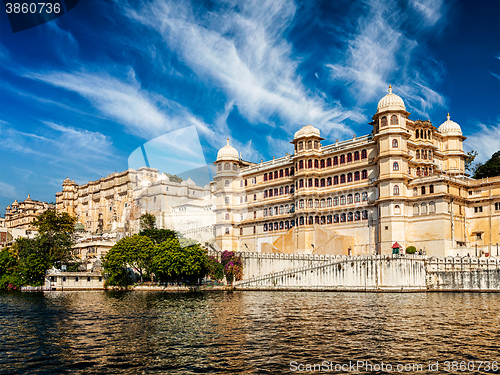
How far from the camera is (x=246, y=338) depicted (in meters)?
24.9

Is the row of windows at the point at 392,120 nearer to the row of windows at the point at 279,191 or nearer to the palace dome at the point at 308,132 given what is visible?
the palace dome at the point at 308,132

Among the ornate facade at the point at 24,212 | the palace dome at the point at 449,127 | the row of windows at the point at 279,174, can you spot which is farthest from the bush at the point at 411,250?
the ornate facade at the point at 24,212

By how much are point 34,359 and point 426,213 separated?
5649 cm

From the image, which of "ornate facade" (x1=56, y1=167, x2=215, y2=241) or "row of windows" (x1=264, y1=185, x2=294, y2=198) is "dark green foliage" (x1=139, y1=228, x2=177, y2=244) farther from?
"row of windows" (x1=264, y1=185, x2=294, y2=198)

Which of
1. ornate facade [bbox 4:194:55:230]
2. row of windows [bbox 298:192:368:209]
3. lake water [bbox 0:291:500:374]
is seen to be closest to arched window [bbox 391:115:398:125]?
row of windows [bbox 298:192:368:209]

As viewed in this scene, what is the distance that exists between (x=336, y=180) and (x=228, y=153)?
25.1m

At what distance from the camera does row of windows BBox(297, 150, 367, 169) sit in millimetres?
73062

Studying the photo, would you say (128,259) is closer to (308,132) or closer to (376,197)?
(308,132)

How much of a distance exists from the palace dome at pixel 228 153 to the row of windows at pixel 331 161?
17.5 meters

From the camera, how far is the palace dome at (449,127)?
7975 cm

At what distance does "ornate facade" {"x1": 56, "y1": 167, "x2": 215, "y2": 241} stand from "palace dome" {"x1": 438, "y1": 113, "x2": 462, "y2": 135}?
143ft

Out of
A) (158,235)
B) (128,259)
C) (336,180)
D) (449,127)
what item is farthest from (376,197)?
(128,259)

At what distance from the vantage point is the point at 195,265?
200 feet

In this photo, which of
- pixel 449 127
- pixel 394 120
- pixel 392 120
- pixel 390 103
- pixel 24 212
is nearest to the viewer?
pixel 394 120
